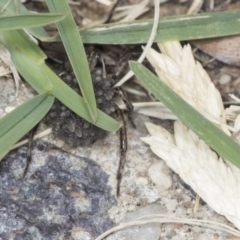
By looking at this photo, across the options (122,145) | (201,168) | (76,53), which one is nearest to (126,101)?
(122,145)

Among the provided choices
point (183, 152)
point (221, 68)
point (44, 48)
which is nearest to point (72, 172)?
point (183, 152)

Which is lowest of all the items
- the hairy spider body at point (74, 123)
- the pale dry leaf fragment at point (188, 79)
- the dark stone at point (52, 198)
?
the dark stone at point (52, 198)

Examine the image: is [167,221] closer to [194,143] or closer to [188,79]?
[194,143]

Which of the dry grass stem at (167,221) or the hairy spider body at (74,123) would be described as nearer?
the dry grass stem at (167,221)

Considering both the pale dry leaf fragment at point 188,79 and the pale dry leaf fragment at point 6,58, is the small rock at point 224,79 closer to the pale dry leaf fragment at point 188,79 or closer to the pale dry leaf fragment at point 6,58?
the pale dry leaf fragment at point 188,79

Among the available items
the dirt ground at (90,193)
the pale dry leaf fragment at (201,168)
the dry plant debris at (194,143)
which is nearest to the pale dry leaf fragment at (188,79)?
the dry plant debris at (194,143)

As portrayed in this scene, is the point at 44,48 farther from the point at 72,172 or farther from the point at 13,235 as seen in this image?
the point at 13,235
